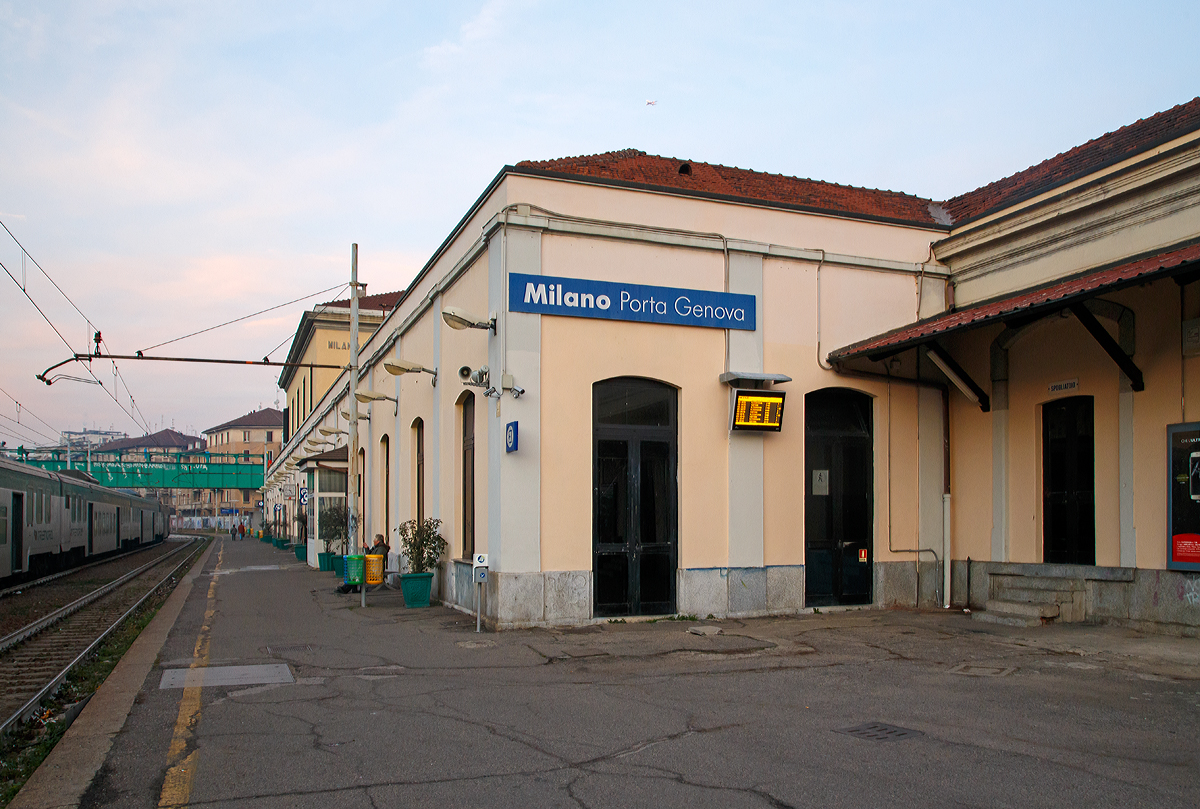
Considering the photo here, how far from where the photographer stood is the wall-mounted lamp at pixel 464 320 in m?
12.3

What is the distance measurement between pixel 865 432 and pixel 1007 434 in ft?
6.64

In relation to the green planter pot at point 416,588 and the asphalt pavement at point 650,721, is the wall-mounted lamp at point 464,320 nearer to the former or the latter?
the asphalt pavement at point 650,721

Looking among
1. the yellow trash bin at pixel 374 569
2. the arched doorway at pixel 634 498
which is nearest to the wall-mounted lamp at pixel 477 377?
the arched doorway at pixel 634 498

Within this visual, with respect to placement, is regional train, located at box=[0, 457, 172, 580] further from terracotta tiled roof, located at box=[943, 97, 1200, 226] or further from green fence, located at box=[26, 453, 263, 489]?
green fence, located at box=[26, 453, 263, 489]

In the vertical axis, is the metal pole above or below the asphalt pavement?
above

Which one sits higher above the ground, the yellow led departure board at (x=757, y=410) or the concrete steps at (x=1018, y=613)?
the yellow led departure board at (x=757, y=410)

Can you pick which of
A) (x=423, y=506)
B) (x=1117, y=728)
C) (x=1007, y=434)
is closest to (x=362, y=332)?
(x=423, y=506)

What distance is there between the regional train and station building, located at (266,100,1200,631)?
12.4 meters

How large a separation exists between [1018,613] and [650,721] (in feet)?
23.7

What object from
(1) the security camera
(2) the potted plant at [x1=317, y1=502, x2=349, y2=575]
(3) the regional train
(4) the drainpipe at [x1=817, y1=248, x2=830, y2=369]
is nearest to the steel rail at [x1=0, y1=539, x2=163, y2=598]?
(3) the regional train

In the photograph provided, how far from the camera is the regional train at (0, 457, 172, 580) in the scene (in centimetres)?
2120

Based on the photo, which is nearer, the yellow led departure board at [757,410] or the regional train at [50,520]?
the yellow led departure board at [757,410]

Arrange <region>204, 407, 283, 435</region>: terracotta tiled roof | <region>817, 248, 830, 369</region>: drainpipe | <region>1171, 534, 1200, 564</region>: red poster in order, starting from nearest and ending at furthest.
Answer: <region>1171, 534, 1200, 564</region>: red poster, <region>817, 248, 830, 369</region>: drainpipe, <region>204, 407, 283, 435</region>: terracotta tiled roof

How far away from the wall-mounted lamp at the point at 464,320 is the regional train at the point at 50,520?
45.3 feet
